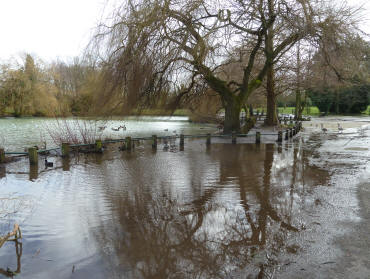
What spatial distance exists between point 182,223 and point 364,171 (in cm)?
628

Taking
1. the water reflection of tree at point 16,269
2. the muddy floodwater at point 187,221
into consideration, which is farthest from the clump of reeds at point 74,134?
the water reflection of tree at point 16,269

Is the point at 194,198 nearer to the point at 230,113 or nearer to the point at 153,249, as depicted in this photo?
the point at 153,249

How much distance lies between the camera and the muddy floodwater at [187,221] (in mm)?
3521

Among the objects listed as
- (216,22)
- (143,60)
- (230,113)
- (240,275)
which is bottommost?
(240,275)

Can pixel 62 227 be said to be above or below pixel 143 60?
below

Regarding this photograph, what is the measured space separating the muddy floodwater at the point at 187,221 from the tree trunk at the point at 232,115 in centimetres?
890

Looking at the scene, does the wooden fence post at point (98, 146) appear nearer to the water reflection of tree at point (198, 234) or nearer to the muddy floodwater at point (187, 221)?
the muddy floodwater at point (187, 221)

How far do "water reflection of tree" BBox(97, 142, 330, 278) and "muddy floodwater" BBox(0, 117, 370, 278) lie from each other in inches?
0.6

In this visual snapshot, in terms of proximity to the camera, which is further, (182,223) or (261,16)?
(261,16)

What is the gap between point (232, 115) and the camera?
58.7 feet

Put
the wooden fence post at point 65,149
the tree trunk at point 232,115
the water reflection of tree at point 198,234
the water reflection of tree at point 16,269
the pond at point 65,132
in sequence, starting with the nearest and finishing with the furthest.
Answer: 1. the water reflection of tree at point 16,269
2. the water reflection of tree at point 198,234
3. the wooden fence post at point 65,149
4. the pond at point 65,132
5. the tree trunk at point 232,115

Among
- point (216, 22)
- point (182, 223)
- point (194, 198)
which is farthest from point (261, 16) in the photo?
point (182, 223)

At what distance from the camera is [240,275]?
11.0ft

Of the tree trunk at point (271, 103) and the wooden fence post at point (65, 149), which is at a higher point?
the tree trunk at point (271, 103)
